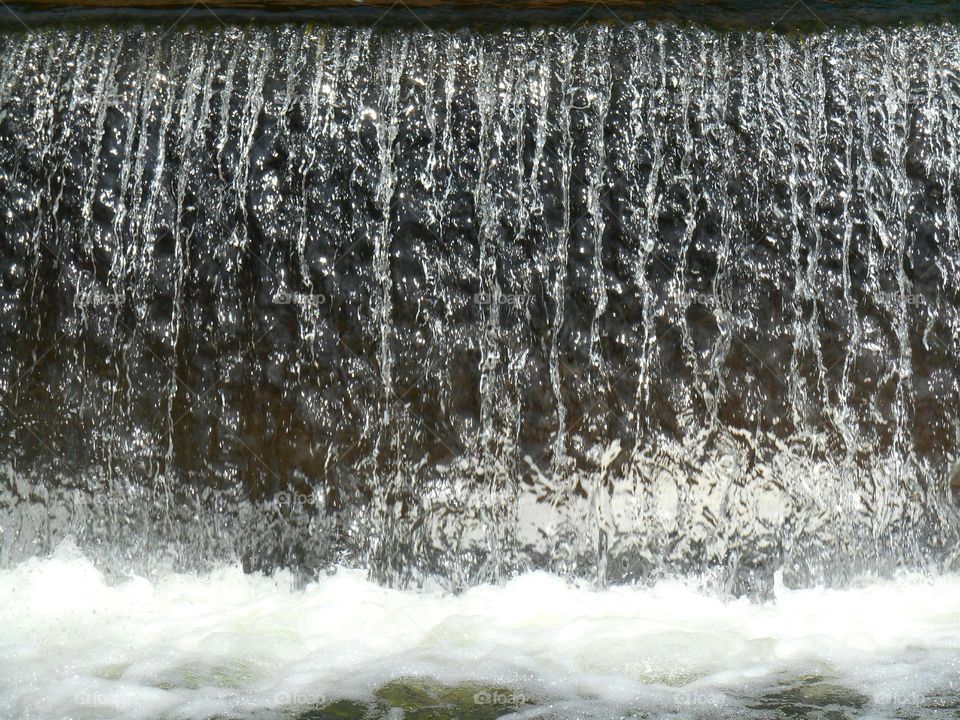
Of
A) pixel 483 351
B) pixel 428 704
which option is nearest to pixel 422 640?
pixel 428 704

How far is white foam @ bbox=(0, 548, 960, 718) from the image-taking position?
10.6ft

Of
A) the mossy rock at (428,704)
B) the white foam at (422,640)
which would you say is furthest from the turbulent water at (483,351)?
the mossy rock at (428,704)

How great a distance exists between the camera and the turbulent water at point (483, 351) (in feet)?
13.4

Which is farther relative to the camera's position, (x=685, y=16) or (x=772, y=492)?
(x=685, y=16)

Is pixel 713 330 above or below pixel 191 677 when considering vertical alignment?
above

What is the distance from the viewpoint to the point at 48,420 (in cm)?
412

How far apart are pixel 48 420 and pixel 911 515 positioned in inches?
115

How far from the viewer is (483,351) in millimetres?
4082

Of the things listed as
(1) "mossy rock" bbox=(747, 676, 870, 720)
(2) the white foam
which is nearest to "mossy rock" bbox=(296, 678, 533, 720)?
(2) the white foam

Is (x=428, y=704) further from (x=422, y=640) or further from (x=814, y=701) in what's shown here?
(x=814, y=701)

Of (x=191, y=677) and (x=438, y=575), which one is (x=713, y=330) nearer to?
(x=438, y=575)

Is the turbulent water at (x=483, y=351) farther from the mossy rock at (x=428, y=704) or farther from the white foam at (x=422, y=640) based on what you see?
the mossy rock at (x=428, y=704)

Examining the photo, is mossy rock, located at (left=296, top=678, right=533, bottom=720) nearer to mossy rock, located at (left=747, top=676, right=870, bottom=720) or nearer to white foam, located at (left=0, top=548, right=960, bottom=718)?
white foam, located at (left=0, top=548, right=960, bottom=718)

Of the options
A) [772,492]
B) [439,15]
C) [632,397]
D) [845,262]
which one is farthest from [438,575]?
[439,15]
